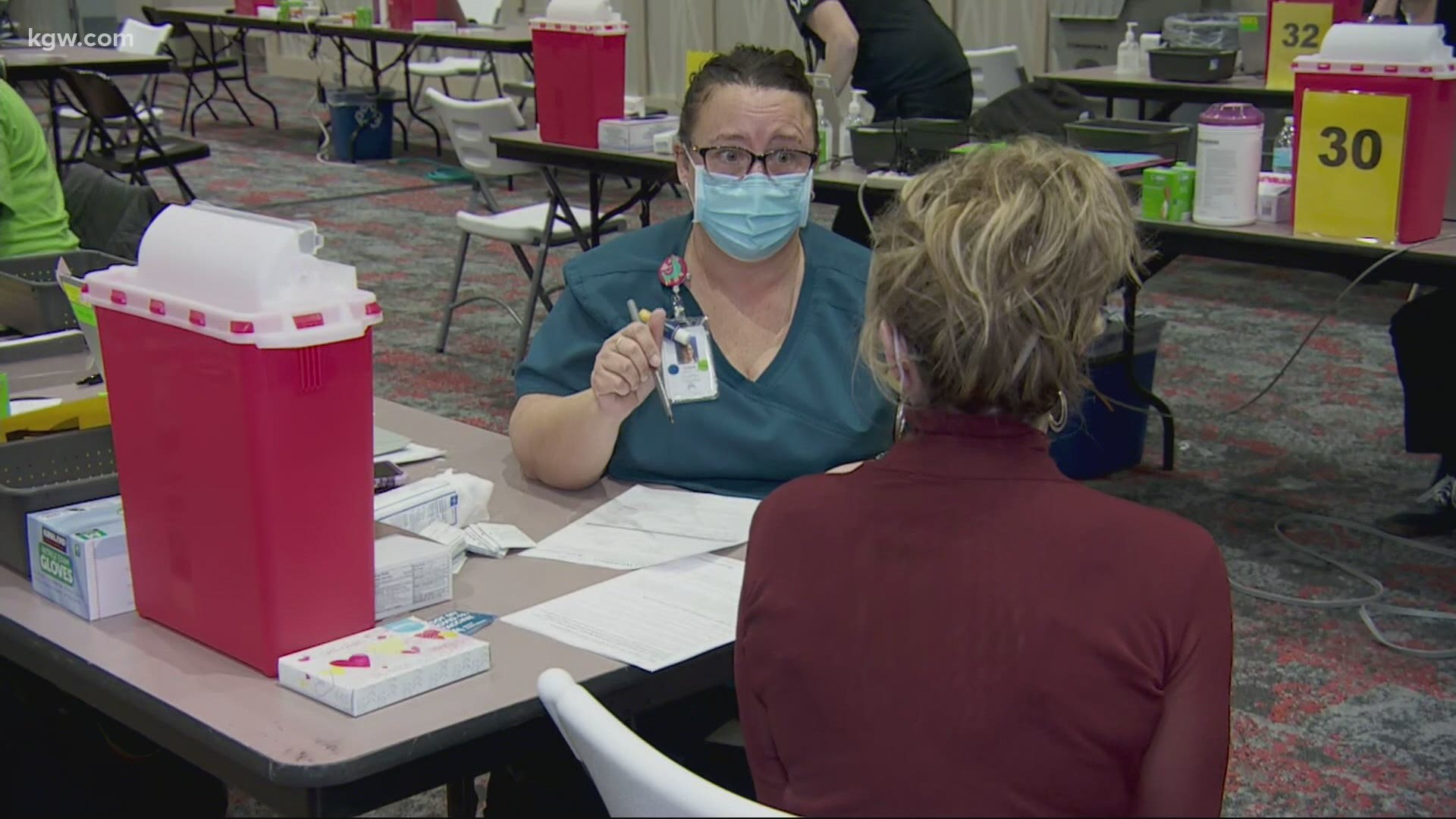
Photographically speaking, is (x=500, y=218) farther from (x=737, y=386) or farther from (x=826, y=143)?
(x=737, y=386)

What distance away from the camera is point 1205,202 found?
134 inches

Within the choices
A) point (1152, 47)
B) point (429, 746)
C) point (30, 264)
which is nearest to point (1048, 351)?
point (429, 746)

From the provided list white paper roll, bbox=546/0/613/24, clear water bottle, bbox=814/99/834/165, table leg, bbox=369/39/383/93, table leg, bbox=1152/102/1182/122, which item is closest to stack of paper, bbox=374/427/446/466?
clear water bottle, bbox=814/99/834/165

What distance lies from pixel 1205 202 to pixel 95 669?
2.63m

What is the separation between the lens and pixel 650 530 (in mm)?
1902

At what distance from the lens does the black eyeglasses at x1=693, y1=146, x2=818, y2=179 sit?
2217 mm

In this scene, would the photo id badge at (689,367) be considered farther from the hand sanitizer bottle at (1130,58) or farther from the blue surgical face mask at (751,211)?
the hand sanitizer bottle at (1130,58)

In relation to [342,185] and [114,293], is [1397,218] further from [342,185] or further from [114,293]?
[342,185]

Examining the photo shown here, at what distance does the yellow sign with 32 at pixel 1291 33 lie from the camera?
15.0ft

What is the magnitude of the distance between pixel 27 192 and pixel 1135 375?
110 inches

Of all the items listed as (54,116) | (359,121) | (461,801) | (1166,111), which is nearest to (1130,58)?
(1166,111)

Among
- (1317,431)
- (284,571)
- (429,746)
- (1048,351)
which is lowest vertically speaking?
(1317,431)

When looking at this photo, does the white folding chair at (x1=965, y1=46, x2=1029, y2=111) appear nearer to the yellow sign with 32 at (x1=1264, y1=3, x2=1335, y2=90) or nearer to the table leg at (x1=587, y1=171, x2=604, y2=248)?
the yellow sign with 32 at (x1=1264, y1=3, x2=1335, y2=90)

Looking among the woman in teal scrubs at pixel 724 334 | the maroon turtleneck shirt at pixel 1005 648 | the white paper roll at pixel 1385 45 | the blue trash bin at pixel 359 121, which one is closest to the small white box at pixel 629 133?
the white paper roll at pixel 1385 45
